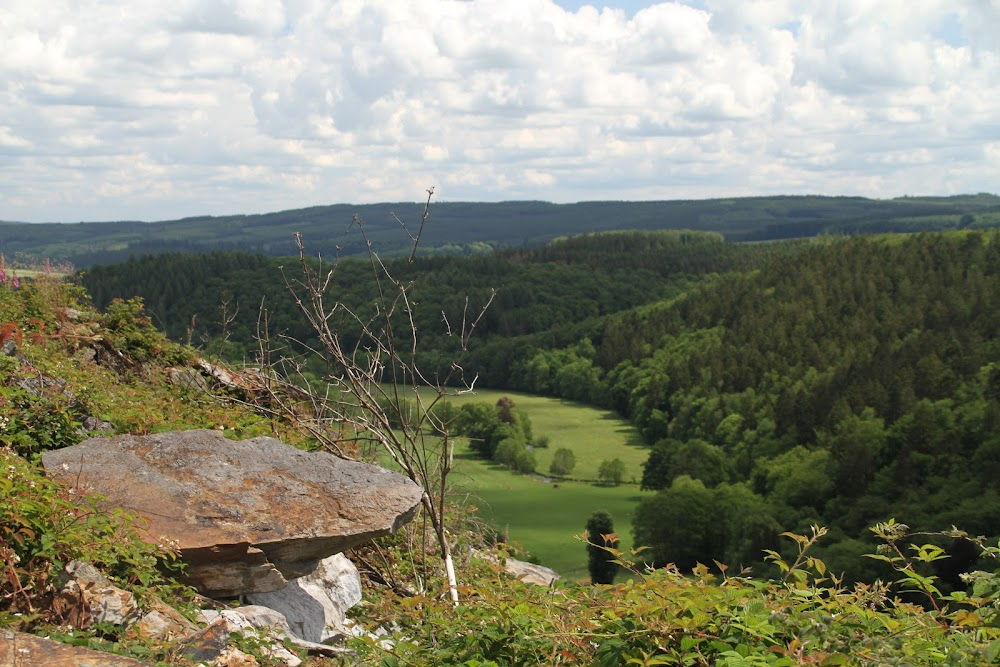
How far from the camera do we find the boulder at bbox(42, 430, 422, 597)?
750cm

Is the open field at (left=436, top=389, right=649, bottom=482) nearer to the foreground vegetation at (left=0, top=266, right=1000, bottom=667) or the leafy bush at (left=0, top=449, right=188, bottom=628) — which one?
the leafy bush at (left=0, top=449, right=188, bottom=628)

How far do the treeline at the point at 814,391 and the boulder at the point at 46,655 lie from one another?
3878cm

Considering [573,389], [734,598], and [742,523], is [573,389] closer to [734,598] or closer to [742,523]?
[742,523]

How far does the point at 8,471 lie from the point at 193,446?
7.10ft

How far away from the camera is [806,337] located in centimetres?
13325

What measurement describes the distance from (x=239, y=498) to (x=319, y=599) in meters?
1.19

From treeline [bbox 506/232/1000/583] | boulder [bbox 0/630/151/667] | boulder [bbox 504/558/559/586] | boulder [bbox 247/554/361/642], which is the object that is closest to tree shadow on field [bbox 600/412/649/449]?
treeline [bbox 506/232/1000/583]

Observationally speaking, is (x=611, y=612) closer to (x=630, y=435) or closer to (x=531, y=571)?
(x=531, y=571)

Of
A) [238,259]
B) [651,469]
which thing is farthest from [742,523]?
[238,259]

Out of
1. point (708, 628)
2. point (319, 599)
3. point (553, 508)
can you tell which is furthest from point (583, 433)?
point (708, 628)

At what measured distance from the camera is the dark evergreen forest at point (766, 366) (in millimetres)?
76625

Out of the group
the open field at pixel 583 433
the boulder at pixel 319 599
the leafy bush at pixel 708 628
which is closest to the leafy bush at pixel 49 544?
the boulder at pixel 319 599

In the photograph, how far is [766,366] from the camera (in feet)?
417

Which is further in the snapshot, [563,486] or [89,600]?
[563,486]
